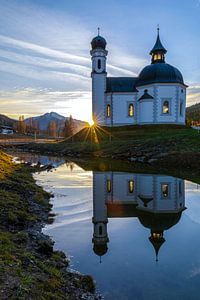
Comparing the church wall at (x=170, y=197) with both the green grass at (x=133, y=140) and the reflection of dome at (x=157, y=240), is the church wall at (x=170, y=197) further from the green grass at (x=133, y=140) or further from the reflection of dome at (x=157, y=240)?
the green grass at (x=133, y=140)

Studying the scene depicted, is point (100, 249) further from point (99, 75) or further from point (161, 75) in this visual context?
point (99, 75)

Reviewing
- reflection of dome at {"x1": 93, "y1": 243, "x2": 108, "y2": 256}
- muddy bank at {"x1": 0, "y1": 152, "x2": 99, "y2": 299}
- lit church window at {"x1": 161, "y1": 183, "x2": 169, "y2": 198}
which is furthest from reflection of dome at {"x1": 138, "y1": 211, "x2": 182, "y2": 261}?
lit church window at {"x1": 161, "y1": 183, "x2": 169, "y2": 198}

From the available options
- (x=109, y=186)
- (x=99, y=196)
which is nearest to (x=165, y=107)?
(x=109, y=186)

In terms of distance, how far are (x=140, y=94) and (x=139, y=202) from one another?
5548 cm

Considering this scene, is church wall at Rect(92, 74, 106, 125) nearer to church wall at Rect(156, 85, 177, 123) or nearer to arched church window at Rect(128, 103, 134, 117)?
arched church window at Rect(128, 103, 134, 117)

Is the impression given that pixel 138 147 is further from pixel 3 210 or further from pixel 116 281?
pixel 116 281

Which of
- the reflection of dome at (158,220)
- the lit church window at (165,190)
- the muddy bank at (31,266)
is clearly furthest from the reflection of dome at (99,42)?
the muddy bank at (31,266)

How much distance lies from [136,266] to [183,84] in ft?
219

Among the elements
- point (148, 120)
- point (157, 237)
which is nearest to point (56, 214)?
point (157, 237)

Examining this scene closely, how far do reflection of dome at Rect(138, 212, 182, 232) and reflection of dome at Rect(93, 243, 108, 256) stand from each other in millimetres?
3301

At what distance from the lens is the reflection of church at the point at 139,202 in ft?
47.6

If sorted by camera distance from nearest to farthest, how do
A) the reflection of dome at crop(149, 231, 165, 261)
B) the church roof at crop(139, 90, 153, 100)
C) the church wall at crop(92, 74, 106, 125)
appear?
1. the reflection of dome at crop(149, 231, 165, 261)
2. the church roof at crop(139, 90, 153, 100)
3. the church wall at crop(92, 74, 106, 125)

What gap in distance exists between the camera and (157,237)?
44.6 feet

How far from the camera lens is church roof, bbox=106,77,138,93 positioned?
2938 inches
